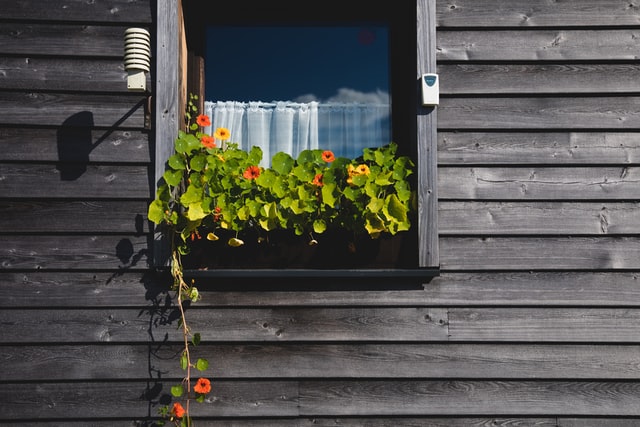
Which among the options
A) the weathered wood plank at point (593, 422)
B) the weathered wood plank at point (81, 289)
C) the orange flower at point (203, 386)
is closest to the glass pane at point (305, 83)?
the weathered wood plank at point (81, 289)

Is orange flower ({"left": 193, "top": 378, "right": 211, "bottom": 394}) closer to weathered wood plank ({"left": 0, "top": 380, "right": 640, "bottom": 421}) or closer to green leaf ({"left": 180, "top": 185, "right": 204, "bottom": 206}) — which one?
weathered wood plank ({"left": 0, "top": 380, "right": 640, "bottom": 421})

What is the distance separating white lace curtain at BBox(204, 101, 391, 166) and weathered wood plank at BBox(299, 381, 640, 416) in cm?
104

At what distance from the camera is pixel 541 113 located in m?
2.33

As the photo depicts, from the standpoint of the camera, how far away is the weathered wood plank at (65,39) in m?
2.29

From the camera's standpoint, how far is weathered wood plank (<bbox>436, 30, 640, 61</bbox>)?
7.70 feet

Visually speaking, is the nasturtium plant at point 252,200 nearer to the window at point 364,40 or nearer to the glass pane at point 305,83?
the window at point 364,40

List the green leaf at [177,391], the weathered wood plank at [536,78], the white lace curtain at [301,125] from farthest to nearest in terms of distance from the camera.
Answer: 1. the white lace curtain at [301,125]
2. the weathered wood plank at [536,78]
3. the green leaf at [177,391]

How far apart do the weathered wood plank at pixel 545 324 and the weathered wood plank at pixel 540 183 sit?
0.48 m

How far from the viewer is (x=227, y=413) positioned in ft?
7.31

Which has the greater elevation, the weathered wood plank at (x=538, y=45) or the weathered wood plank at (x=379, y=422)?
the weathered wood plank at (x=538, y=45)

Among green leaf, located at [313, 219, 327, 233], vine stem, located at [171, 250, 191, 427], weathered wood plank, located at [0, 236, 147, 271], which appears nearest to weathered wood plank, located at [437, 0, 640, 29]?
green leaf, located at [313, 219, 327, 233]

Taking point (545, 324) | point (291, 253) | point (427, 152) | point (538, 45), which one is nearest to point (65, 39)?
point (291, 253)

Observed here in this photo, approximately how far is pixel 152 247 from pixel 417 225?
43.8 inches

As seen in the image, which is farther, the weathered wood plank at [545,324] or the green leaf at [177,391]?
the weathered wood plank at [545,324]
